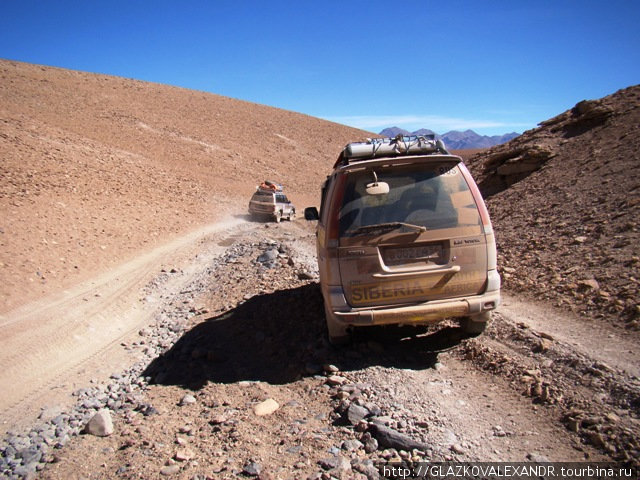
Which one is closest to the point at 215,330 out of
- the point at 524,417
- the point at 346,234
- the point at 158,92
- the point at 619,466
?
the point at 346,234

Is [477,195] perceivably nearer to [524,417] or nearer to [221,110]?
[524,417]

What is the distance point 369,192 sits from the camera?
4207mm

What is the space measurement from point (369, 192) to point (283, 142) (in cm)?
4854

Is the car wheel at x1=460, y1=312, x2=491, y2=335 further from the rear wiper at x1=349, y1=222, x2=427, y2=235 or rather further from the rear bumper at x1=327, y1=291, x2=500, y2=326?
the rear wiper at x1=349, y1=222, x2=427, y2=235

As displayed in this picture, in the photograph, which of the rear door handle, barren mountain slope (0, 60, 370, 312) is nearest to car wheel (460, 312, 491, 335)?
the rear door handle

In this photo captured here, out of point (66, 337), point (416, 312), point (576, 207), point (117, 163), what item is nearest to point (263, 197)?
point (117, 163)

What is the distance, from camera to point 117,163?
22891 millimetres

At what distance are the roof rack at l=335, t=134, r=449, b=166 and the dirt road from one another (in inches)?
78.9

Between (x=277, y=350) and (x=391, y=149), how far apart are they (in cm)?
258

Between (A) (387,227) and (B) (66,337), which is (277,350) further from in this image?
(B) (66,337)

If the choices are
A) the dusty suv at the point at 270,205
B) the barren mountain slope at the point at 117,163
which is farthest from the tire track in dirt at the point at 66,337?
the dusty suv at the point at 270,205

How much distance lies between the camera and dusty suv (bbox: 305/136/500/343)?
418 centimetres

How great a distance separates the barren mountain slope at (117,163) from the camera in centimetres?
1096

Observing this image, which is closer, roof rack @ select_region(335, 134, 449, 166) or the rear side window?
the rear side window
